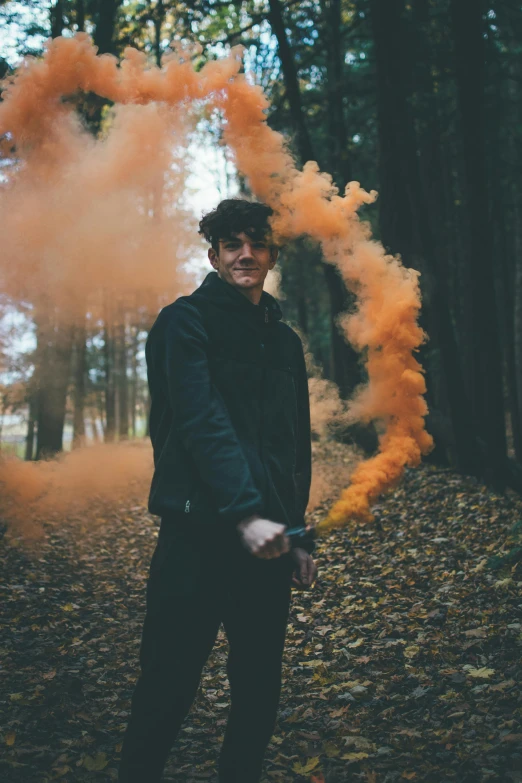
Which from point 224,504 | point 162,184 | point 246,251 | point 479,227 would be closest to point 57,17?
point 162,184

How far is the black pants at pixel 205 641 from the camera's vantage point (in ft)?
7.48

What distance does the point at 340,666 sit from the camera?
464 centimetres

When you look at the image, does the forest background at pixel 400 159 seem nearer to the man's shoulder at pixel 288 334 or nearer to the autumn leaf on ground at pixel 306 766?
the man's shoulder at pixel 288 334

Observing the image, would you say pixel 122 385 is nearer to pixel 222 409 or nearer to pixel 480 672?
pixel 480 672

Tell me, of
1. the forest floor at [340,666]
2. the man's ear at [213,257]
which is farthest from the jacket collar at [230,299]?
the forest floor at [340,666]

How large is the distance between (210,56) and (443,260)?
6574mm

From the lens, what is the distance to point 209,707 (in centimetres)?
418

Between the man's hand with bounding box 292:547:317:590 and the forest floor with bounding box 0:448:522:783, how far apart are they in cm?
152

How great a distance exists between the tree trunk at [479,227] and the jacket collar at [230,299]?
6.36m

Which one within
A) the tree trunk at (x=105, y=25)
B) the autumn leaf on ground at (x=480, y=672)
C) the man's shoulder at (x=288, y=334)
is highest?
the tree trunk at (x=105, y=25)

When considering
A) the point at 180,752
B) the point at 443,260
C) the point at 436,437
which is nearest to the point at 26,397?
the point at 436,437

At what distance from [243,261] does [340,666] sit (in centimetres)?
348

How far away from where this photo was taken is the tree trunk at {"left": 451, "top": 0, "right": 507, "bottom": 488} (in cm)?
784

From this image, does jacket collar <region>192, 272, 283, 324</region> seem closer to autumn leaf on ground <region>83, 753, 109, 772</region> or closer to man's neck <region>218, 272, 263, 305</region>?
man's neck <region>218, 272, 263, 305</region>
